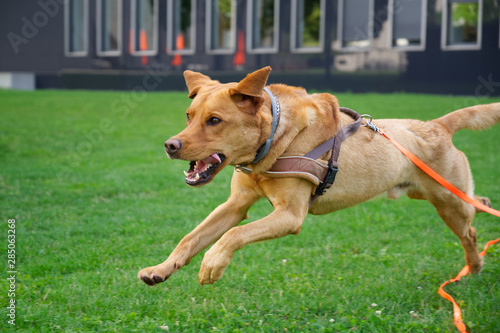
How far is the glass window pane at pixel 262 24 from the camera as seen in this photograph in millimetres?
26297

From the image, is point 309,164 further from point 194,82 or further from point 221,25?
point 221,25

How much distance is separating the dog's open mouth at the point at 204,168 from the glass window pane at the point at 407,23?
20.5 meters

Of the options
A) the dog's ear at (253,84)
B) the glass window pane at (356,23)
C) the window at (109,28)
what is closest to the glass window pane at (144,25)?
the window at (109,28)

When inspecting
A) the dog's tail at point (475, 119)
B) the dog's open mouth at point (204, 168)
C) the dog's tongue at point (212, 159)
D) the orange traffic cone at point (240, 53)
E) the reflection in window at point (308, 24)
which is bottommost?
the dog's open mouth at point (204, 168)

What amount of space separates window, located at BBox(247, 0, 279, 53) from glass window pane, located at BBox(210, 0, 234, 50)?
116cm

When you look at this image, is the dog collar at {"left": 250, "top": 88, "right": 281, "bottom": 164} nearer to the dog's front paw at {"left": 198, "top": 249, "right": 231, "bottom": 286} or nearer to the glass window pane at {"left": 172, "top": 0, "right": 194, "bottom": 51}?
the dog's front paw at {"left": 198, "top": 249, "right": 231, "bottom": 286}

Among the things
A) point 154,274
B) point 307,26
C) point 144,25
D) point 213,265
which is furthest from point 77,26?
point 213,265

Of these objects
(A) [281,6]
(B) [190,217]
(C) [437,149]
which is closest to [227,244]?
(C) [437,149]

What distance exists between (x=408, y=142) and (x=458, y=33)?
18.9 metres

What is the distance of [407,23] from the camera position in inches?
894

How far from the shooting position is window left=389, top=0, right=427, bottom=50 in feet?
73.2

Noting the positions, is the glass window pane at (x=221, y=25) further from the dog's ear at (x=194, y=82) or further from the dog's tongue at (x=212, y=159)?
the dog's tongue at (x=212, y=159)

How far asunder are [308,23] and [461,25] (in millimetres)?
6914

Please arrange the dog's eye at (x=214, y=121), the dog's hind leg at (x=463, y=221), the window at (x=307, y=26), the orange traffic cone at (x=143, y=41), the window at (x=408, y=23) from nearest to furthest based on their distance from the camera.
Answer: the dog's eye at (x=214, y=121) → the dog's hind leg at (x=463, y=221) → the window at (x=408, y=23) → the window at (x=307, y=26) → the orange traffic cone at (x=143, y=41)
